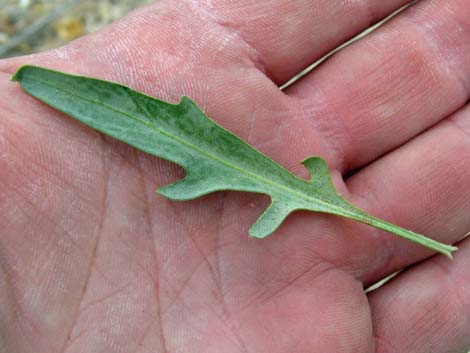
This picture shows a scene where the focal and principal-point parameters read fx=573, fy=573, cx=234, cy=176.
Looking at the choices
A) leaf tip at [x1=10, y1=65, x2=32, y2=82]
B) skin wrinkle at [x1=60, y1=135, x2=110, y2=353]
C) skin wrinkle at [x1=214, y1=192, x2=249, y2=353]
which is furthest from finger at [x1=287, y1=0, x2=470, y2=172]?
leaf tip at [x1=10, y1=65, x2=32, y2=82]

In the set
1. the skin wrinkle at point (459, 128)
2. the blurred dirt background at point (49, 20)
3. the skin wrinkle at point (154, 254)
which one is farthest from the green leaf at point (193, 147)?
the blurred dirt background at point (49, 20)

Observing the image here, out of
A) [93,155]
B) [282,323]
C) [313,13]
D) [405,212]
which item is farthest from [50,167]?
[405,212]

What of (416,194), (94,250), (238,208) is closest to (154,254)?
(94,250)

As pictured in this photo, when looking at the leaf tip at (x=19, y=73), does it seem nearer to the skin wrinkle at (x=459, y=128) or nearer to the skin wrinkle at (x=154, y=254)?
the skin wrinkle at (x=154, y=254)

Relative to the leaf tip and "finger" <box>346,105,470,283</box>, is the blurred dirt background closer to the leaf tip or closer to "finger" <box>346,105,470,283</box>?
the leaf tip

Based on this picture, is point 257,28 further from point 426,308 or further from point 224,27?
point 426,308

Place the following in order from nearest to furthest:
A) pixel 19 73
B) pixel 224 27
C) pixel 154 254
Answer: pixel 19 73, pixel 154 254, pixel 224 27

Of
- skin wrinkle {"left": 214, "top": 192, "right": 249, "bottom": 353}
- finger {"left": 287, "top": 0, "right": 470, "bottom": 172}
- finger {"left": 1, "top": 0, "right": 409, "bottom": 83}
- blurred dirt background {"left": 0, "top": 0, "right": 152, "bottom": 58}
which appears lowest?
skin wrinkle {"left": 214, "top": 192, "right": 249, "bottom": 353}
